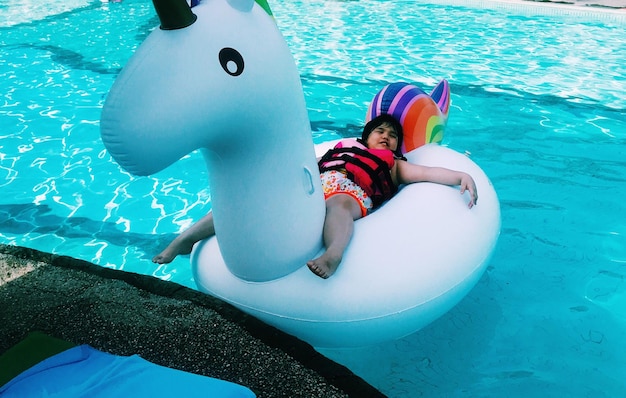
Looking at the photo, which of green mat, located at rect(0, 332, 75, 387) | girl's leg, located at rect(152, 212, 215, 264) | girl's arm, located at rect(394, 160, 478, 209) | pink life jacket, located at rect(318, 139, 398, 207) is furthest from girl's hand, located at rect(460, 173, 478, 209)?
green mat, located at rect(0, 332, 75, 387)

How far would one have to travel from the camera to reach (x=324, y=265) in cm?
196

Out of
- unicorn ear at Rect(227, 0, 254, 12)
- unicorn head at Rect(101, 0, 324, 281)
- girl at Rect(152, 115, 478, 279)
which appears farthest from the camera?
girl at Rect(152, 115, 478, 279)

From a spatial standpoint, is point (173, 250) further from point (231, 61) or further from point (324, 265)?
point (231, 61)

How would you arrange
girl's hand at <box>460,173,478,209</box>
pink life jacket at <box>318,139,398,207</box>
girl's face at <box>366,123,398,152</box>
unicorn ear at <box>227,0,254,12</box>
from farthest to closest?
girl's face at <box>366,123,398,152</box>
pink life jacket at <box>318,139,398,207</box>
girl's hand at <box>460,173,478,209</box>
unicorn ear at <box>227,0,254,12</box>

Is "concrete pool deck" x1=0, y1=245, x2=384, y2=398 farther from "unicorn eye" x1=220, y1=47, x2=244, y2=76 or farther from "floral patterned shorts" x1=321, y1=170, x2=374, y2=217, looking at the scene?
"unicorn eye" x1=220, y1=47, x2=244, y2=76

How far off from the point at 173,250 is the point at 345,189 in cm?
78

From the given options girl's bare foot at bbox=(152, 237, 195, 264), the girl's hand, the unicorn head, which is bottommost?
girl's bare foot at bbox=(152, 237, 195, 264)

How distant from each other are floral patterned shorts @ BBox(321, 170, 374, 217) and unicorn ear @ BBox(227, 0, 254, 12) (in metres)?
0.97

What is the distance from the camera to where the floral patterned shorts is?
8.12 feet

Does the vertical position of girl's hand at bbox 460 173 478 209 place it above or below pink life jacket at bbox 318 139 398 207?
above

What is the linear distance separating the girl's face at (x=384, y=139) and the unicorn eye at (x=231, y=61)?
1368mm

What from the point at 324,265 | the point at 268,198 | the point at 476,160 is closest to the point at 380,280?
the point at 324,265

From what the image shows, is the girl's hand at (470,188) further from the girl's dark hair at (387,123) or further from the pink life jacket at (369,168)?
the girl's dark hair at (387,123)

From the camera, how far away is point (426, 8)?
1027 centimetres
